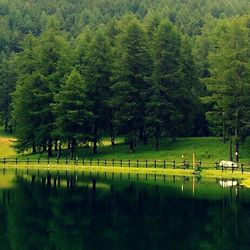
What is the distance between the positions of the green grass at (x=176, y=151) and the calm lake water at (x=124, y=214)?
17357 millimetres

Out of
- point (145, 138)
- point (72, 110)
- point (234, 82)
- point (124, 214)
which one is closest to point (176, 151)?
point (145, 138)

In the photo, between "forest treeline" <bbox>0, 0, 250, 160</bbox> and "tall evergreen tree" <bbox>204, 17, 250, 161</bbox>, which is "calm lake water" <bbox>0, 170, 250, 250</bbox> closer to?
"tall evergreen tree" <bbox>204, 17, 250, 161</bbox>

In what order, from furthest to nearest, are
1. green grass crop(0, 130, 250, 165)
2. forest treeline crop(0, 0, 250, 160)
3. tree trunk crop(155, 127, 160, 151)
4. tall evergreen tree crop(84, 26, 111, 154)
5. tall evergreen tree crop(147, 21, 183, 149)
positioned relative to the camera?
tall evergreen tree crop(84, 26, 111, 154)
forest treeline crop(0, 0, 250, 160)
tall evergreen tree crop(147, 21, 183, 149)
tree trunk crop(155, 127, 160, 151)
green grass crop(0, 130, 250, 165)

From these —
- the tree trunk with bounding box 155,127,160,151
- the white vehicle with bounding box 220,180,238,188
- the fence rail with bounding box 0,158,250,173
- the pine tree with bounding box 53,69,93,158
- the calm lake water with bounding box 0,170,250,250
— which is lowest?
the calm lake water with bounding box 0,170,250,250

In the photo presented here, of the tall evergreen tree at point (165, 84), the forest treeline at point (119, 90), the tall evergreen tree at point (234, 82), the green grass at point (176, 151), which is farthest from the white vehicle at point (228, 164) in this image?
the tall evergreen tree at point (165, 84)

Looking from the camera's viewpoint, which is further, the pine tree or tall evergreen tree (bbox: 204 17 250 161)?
the pine tree

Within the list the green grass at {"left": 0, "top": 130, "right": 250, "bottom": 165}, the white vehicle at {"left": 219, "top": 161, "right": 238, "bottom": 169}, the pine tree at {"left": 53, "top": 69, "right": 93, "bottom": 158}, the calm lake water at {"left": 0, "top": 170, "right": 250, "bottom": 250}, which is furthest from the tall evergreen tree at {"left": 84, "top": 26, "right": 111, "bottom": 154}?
the calm lake water at {"left": 0, "top": 170, "right": 250, "bottom": 250}

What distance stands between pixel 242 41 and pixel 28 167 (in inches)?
1222

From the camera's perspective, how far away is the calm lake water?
30.4m

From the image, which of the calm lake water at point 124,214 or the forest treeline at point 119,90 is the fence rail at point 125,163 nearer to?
the forest treeline at point 119,90

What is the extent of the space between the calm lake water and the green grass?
56.9 ft

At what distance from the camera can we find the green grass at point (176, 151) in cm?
7862

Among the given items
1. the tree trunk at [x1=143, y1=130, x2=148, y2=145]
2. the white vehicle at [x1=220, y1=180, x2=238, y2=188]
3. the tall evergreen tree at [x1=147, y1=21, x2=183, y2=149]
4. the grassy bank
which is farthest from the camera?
the tree trunk at [x1=143, y1=130, x2=148, y2=145]

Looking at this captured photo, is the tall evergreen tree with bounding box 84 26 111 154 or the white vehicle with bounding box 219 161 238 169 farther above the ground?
the tall evergreen tree with bounding box 84 26 111 154
